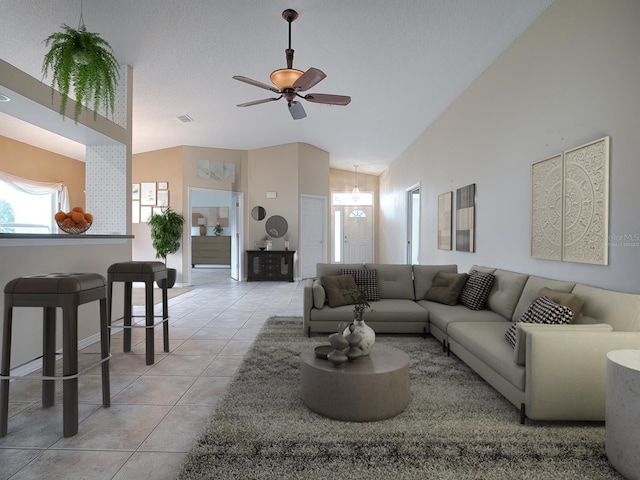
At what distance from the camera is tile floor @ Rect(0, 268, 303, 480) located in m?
1.75

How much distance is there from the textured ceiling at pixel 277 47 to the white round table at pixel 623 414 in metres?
2.95

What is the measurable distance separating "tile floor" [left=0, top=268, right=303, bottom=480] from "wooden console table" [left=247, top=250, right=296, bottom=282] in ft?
14.0

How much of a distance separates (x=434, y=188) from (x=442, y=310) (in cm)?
301

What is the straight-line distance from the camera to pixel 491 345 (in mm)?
2506

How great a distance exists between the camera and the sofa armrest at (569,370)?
198 centimetres

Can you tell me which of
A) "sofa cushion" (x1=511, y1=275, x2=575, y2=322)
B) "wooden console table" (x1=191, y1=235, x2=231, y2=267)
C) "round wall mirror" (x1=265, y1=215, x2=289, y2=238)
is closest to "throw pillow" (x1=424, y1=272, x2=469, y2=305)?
"sofa cushion" (x1=511, y1=275, x2=575, y2=322)

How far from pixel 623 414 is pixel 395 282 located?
8.89 ft

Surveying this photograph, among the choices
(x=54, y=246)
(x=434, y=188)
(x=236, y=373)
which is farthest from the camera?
(x=434, y=188)

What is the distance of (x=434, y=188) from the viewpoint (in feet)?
20.0

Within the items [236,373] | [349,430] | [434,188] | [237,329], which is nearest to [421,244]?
[434,188]

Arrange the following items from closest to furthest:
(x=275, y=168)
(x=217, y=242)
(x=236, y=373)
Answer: (x=236, y=373) < (x=275, y=168) < (x=217, y=242)

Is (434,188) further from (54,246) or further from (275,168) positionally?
(54,246)

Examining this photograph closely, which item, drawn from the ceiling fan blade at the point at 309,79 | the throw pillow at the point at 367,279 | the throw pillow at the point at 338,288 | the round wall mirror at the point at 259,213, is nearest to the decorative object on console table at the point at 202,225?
the round wall mirror at the point at 259,213

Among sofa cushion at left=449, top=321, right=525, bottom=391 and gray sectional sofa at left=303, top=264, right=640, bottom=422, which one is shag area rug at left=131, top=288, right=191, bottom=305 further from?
sofa cushion at left=449, top=321, right=525, bottom=391
